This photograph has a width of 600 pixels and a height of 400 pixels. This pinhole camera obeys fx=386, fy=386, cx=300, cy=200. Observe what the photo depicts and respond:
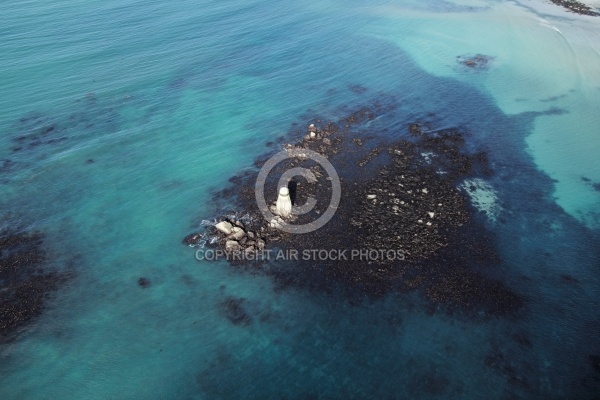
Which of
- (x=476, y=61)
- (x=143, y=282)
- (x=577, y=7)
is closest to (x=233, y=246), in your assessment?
(x=143, y=282)

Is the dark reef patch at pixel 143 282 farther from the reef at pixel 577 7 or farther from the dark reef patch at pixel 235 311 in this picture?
the reef at pixel 577 7

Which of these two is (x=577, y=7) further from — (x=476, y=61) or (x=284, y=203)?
(x=284, y=203)

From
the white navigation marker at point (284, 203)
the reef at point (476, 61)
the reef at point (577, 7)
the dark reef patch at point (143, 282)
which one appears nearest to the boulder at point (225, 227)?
the white navigation marker at point (284, 203)

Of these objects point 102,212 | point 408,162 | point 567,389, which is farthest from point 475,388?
point 102,212

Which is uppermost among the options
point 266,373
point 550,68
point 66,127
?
point 550,68

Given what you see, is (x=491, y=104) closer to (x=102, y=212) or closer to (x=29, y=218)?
(x=102, y=212)


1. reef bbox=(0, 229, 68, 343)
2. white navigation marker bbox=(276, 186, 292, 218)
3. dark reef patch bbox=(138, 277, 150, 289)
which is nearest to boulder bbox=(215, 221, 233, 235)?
white navigation marker bbox=(276, 186, 292, 218)

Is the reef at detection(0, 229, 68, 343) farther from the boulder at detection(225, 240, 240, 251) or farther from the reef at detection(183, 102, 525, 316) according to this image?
the boulder at detection(225, 240, 240, 251)
